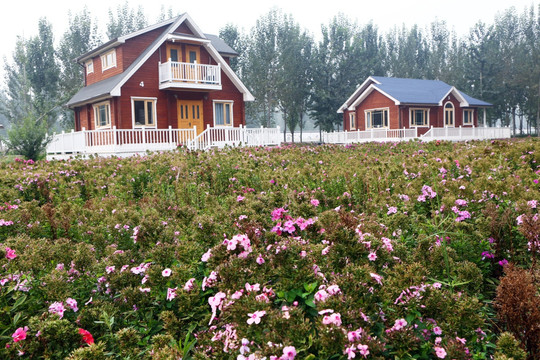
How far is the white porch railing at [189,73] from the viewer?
22.7 metres

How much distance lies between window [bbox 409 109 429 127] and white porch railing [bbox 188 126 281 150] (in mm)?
17761

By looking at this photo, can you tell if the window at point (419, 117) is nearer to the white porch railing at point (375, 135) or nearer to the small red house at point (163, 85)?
the white porch railing at point (375, 135)

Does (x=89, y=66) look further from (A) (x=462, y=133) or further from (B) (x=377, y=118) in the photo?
(A) (x=462, y=133)

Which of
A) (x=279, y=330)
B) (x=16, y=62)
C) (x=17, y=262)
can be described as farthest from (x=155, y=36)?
(x=16, y=62)

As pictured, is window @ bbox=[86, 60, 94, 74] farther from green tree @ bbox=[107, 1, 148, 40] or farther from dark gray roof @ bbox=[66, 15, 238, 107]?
green tree @ bbox=[107, 1, 148, 40]

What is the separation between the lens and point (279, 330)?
173 centimetres

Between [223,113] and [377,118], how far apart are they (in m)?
16.4

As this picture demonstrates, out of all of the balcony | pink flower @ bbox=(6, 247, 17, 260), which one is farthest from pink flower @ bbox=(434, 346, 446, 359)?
the balcony

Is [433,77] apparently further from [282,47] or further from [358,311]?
[358,311]

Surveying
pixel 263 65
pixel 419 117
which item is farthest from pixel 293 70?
pixel 419 117

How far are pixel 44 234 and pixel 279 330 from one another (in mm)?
3748

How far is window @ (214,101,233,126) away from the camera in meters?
25.7

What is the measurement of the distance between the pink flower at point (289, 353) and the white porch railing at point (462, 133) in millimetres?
29154

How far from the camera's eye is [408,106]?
3516 centimetres
